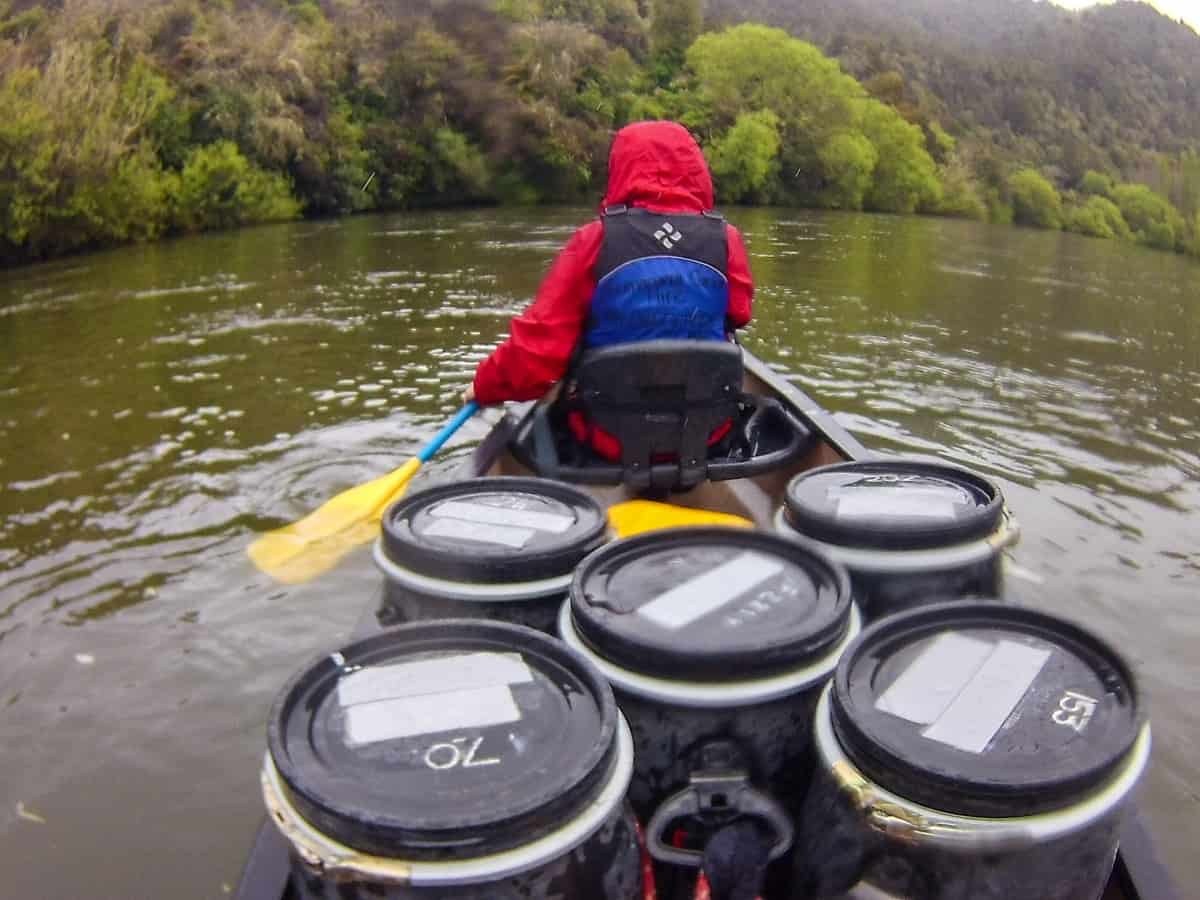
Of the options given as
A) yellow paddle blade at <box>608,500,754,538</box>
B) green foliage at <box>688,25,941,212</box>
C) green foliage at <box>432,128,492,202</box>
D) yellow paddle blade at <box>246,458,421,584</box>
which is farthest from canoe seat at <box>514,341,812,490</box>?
green foliage at <box>688,25,941,212</box>

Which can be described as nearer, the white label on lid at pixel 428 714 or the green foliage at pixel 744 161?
the white label on lid at pixel 428 714

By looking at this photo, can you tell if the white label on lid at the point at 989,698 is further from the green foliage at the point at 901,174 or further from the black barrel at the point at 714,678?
the green foliage at the point at 901,174

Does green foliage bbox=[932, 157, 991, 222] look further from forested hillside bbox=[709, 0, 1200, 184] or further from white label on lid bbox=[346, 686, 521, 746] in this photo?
white label on lid bbox=[346, 686, 521, 746]

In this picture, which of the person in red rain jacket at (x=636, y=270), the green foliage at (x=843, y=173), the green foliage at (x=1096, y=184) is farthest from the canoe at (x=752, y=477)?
the green foliage at (x=1096, y=184)

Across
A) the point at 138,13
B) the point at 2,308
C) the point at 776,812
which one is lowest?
the point at 2,308

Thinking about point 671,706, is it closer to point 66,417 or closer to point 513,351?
point 513,351

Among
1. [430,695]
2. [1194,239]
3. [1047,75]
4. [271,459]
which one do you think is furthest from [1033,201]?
[1047,75]

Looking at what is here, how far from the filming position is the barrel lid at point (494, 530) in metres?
1.96

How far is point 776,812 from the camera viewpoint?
5.23 feet

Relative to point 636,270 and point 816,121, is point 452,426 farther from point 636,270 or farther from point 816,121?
point 816,121

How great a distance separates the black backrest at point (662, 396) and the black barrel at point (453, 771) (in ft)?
5.58

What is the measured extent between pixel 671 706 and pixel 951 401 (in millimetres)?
7770

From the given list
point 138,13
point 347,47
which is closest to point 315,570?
point 138,13

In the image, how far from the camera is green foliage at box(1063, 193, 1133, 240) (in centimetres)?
3762
